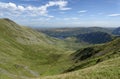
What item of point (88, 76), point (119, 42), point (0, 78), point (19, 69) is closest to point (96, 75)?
point (88, 76)

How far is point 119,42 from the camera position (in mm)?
124062

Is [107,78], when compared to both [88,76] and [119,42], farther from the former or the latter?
[119,42]

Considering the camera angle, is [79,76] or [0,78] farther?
[0,78]

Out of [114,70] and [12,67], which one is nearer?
[114,70]

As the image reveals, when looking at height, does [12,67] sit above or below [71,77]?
below

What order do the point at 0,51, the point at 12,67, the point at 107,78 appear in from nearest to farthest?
the point at 107,78 < the point at 12,67 < the point at 0,51

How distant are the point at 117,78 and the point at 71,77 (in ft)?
22.1

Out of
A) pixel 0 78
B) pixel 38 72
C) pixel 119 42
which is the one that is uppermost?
pixel 119 42

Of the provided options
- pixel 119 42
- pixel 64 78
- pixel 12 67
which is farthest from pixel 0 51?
pixel 64 78

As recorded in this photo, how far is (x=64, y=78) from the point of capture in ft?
99.1

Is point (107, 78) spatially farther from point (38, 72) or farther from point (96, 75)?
point (38, 72)

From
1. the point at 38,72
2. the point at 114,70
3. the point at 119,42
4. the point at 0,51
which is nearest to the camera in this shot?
the point at 114,70

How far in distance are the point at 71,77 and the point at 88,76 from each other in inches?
101

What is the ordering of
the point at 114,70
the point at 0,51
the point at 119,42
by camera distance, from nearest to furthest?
the point at 114,70
the point at 119,42
the point at 0,51
